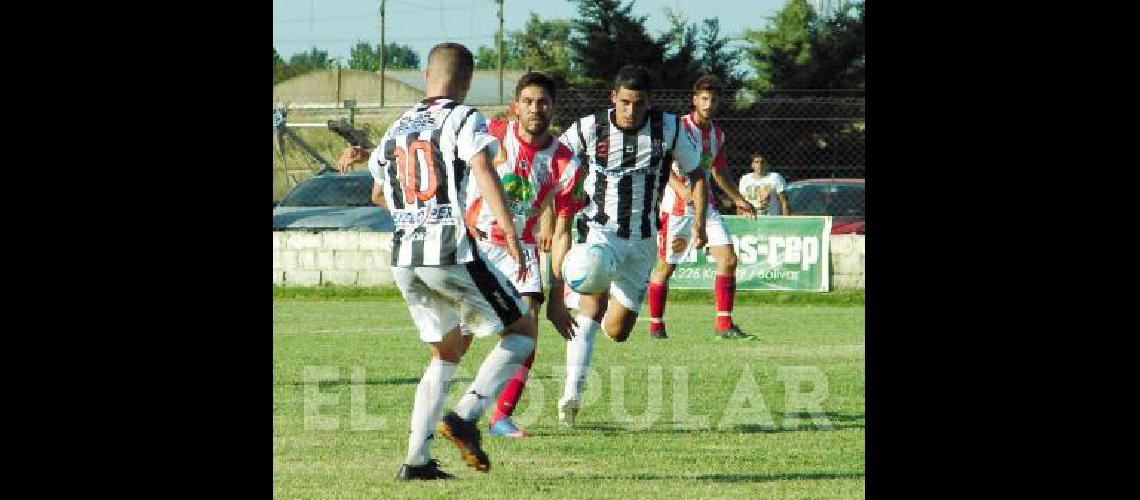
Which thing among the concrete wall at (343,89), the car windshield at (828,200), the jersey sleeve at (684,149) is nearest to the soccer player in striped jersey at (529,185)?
the jersey sleeve at (684,149)

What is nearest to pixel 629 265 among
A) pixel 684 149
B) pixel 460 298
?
pixel 684 149

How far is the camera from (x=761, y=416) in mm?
10008

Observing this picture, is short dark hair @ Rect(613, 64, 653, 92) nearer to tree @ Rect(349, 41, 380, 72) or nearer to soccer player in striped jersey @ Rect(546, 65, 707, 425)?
soccer player in striped jersey @ Rect(546, 65, 707, 425)

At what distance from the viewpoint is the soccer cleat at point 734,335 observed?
15.8 metres

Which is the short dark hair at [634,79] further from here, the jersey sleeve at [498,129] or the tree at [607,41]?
the tree at [607,41]

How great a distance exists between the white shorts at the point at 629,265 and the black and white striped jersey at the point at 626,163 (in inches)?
1.7

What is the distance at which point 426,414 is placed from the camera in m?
7.46

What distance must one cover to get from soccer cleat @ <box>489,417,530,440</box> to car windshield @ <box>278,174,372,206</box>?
1671 centimetres

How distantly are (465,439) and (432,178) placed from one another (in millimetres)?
1191

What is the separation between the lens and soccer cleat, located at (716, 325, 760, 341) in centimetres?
1581

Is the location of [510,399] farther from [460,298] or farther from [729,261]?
[729,261]
